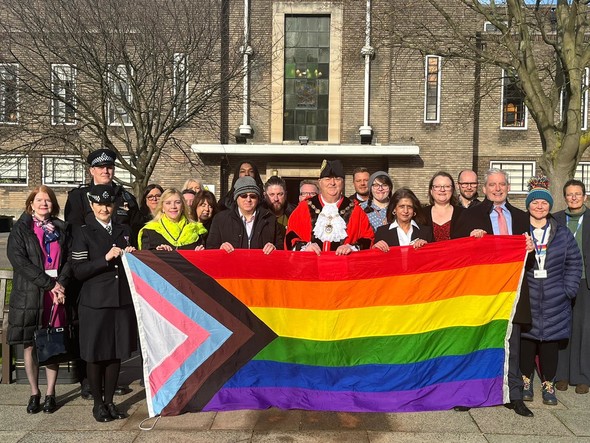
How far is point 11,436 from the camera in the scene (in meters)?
4.68

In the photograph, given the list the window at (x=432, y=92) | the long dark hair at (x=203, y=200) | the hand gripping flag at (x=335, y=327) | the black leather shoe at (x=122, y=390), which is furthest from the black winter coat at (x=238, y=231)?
the window at (x=432, y=92)

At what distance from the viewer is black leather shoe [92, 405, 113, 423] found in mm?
4992

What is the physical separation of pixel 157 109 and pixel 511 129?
16013 millimetres

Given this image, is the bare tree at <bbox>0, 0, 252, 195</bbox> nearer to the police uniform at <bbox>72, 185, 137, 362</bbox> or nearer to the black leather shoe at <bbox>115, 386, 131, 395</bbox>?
the black leather shoe at <bbox>115, 386, 131, 395</bbox>

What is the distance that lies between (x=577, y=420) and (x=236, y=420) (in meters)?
3.10

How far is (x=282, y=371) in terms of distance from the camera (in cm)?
511

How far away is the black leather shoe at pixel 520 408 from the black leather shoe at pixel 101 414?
3.73 meters

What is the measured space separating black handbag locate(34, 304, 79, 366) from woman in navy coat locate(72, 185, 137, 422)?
19 cm

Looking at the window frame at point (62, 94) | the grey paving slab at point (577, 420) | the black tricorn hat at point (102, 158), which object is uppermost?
the window frame at point (62, 94)

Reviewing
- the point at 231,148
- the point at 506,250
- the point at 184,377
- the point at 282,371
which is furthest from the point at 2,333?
the point at 231,148

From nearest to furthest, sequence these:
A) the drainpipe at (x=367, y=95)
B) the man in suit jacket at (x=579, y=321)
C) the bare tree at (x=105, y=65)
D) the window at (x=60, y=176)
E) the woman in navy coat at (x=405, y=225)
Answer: the woman in navy coat at (x=405, y=225), the man in suit jacket at (x=579, y=321), the bare tree at (x=105, y=65), the drainpipe at (x=367, y=95), the window at (x=60, y=176)

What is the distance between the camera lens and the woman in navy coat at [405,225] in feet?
17.6

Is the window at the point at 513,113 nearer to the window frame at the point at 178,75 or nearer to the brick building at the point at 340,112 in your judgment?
the brick building at the point at 340,112

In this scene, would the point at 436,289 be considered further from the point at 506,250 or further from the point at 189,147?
the point at 189,147
